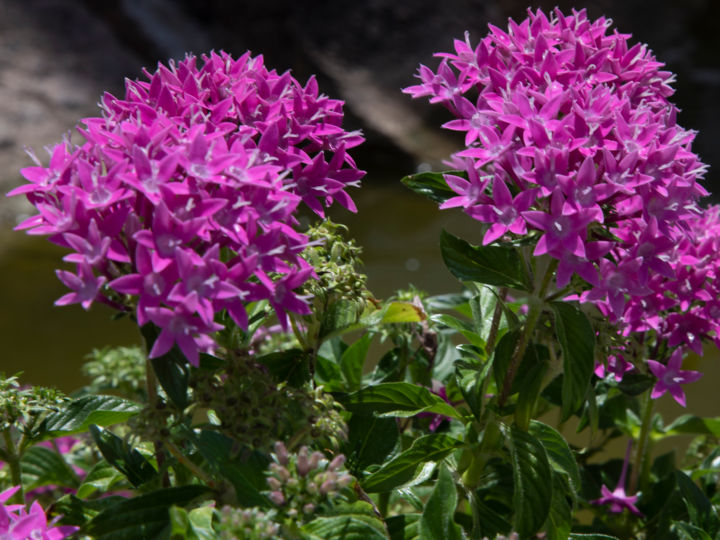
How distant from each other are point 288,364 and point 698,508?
729mm

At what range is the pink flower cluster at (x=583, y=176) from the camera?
3.24ft

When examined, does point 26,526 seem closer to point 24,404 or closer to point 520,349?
point 24,404

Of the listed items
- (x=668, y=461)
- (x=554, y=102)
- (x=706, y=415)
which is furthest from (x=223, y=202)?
(x=706, y=415)

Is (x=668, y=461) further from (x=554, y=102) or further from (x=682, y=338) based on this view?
(x=554, y=102)

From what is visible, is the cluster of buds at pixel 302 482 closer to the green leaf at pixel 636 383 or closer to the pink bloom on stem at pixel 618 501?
the green leaf at pixel 636 383

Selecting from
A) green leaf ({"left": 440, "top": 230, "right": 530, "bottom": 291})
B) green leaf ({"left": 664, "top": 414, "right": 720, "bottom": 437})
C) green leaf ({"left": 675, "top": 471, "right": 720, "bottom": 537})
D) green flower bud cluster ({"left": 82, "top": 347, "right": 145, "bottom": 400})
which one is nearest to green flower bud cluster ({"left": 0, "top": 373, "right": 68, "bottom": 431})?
green flower bud cluster ({"left": 82, "top": 347, "right": 145, "bottom": 400})

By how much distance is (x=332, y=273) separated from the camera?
3.76 feet

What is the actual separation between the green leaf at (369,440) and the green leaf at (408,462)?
96mm

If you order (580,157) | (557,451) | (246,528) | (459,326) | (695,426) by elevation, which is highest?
(580,157)

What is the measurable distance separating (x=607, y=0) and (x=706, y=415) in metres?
3.53

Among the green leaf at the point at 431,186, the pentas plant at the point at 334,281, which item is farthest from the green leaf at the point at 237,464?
the green leaf at the point at 431,186

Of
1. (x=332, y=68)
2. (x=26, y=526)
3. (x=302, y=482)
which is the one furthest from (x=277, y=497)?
(x=332, y=68)

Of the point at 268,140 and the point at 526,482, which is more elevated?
the point at 268,140

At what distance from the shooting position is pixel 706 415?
238 centimetres
